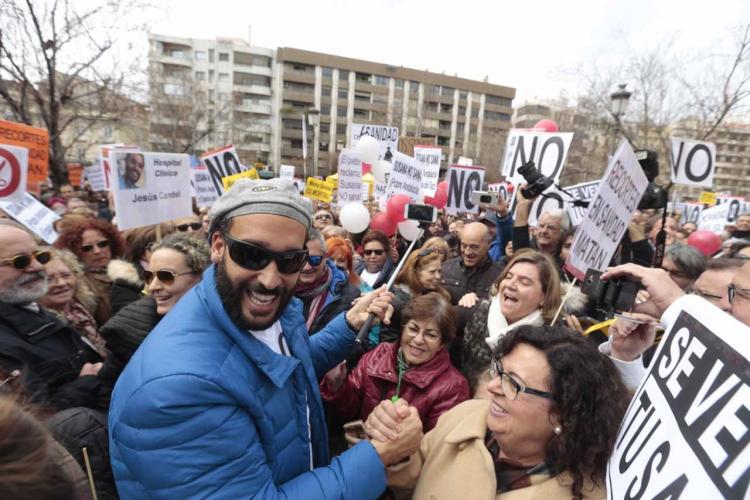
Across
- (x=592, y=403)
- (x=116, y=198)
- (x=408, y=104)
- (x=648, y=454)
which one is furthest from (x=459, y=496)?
(x=408, y=104)

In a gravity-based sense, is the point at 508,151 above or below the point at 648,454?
above

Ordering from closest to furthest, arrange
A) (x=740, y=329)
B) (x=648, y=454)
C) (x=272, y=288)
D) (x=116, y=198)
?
(x=740, y=329) → (x=648, y=454) → (x=272, y=288) → (x=116, y=198)

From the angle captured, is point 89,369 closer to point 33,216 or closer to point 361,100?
point 33,216

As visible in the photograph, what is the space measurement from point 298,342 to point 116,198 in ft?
11.0

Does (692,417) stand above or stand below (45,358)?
above

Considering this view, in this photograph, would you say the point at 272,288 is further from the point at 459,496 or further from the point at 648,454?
the point at 648,454

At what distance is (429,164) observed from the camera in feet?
25.2

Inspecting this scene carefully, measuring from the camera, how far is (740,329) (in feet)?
2.80

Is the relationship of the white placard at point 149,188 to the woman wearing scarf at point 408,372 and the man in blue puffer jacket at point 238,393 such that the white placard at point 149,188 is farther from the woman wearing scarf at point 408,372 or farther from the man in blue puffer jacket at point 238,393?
the man in blue puffer jacket at point 238,393

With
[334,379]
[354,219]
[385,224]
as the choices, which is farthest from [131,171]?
[385,224]

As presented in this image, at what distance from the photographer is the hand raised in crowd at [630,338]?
1794mm

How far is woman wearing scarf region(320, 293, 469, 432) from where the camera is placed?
253 centimetres

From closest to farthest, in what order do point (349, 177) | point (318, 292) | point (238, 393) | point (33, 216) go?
point (238, 393) < point (318, 292) < point (33, 216) < point (349, 177)

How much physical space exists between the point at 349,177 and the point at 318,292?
15.9ft
